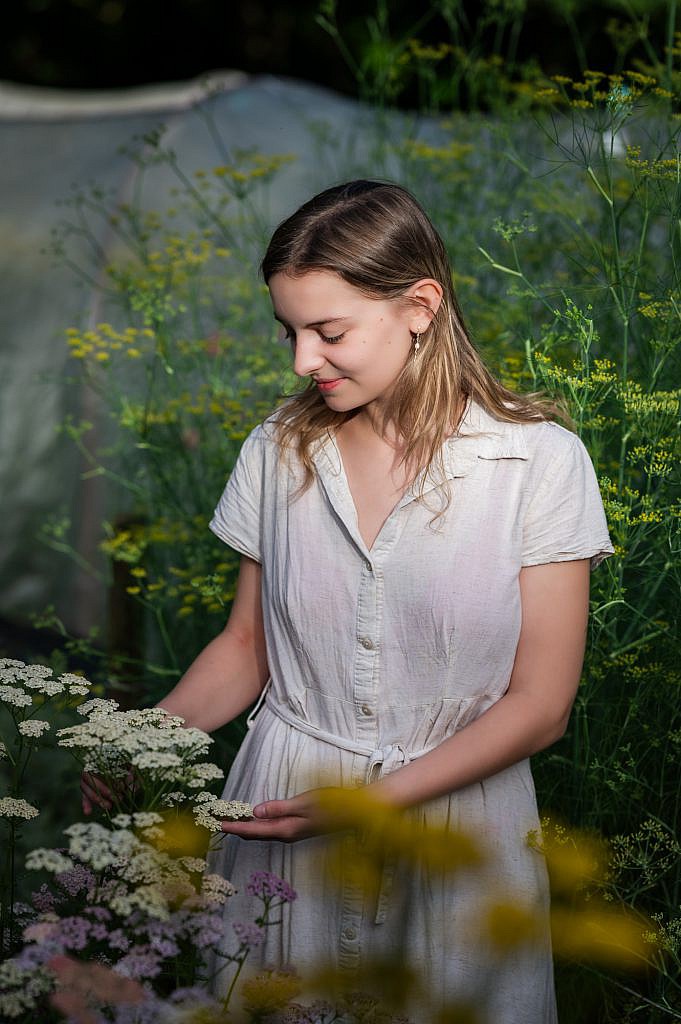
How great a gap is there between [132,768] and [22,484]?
142 inches

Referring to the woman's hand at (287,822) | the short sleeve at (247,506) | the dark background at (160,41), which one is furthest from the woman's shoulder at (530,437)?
the dark background at (160,41)

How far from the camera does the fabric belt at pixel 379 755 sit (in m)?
1.50

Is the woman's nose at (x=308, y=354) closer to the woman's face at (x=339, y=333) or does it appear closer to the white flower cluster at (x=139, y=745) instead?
the woman's face at (x=339, y=333)

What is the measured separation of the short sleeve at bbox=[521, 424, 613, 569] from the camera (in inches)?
58.0

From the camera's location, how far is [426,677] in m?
1.54

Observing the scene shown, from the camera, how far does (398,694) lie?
155 centimetres

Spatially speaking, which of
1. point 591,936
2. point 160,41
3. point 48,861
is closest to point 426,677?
point 591,936

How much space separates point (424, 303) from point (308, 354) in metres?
0.19

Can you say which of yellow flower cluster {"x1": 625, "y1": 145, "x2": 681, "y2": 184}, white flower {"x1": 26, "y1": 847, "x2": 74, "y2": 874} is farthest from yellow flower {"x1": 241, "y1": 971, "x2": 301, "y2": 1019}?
yellow flower cluster {"x1": 625, "y1": 145, "x2": 681, "y2": 184}

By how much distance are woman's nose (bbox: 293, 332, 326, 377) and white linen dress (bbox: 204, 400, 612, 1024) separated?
0.17m

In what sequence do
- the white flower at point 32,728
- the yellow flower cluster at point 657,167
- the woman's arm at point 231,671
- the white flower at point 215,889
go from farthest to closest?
the yellow flower cluster at point 657,167 → the woman's arm at point 231,671 → the white flower at point 32,728 → the white flower at point 215,889

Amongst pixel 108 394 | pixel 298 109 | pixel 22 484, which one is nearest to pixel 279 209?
pixel 298 109

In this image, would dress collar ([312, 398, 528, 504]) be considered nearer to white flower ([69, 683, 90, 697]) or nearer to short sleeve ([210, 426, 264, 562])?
short sleeve ([210, 426, 264, 562])

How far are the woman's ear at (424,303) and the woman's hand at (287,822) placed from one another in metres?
0.61
